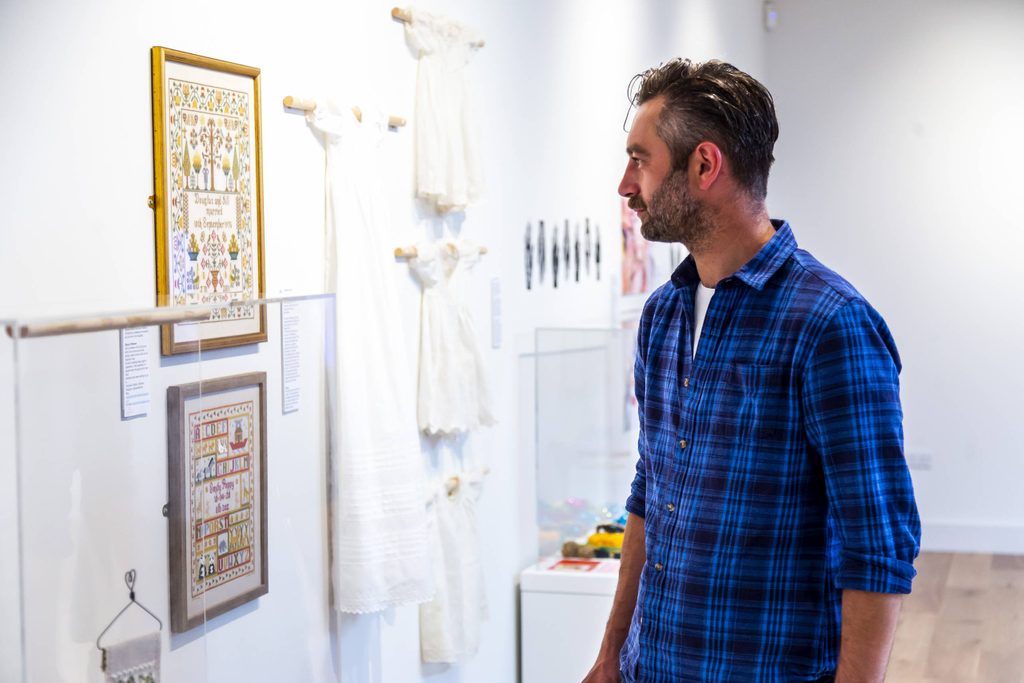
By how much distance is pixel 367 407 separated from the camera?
2529 millimetres

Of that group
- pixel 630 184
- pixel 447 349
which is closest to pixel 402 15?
pixel 447 349

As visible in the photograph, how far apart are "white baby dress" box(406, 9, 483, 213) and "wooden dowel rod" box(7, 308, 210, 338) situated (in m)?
1.31

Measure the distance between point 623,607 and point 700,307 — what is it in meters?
0.51

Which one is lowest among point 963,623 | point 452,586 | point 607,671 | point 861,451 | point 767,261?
point 963,623

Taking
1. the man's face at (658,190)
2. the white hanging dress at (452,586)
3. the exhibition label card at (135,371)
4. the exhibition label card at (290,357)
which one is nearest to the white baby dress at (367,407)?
the exhibition label card at (290,357)

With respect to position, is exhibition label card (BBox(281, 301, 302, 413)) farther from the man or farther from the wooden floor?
the wooden floor

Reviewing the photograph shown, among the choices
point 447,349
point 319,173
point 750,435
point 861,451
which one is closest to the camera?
point 861,451

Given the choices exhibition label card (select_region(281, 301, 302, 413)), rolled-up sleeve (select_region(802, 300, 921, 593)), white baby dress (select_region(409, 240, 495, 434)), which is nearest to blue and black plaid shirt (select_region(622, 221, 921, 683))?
rolled-up sleeve (select_region(802, 300, 921, 593))

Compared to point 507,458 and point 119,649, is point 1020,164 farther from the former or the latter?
point 119,649

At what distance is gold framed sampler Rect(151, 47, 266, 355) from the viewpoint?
2.05 meters

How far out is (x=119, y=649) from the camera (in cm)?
165

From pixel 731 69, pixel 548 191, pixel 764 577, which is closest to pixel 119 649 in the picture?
pixel 764 577

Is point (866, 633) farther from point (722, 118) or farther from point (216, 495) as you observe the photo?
point (216, 495)

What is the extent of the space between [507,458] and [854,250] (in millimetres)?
4310
